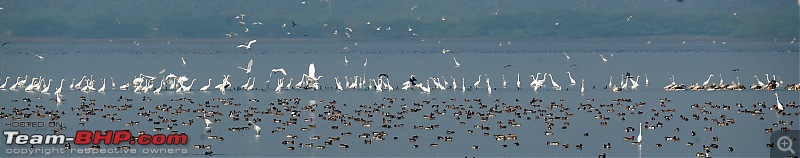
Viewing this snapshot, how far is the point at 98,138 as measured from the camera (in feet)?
141

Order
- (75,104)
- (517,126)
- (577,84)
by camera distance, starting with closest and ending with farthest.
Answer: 1. (517,126)
2. (75,104)
3. (577,84)

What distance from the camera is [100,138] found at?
42.9 metres

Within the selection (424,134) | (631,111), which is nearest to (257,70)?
(631,111)

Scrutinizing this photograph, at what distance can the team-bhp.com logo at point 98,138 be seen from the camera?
42406 mm

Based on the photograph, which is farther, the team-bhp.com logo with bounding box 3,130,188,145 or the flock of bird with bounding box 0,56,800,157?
the flock of bird with bounding box 0,56,800,157

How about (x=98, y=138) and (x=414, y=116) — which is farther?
(x=414, y=116)

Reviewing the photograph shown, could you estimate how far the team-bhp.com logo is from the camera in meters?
42.4

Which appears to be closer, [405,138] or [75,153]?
[75,153]

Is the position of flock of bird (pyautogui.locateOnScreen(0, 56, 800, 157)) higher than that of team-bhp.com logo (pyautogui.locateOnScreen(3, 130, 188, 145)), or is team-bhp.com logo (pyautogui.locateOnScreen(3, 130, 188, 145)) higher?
flock of bird (pyautogui.locateOnScreen(0, 56, 800, 157))

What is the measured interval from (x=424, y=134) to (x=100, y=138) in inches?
318

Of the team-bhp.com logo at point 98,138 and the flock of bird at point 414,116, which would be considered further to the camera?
the flock of bird at point 414,116

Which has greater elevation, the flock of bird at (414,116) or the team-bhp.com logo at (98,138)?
the flock of bird at (414,116)

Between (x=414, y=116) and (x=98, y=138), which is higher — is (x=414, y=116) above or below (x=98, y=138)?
above

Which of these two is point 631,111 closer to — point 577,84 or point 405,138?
point 405,138
